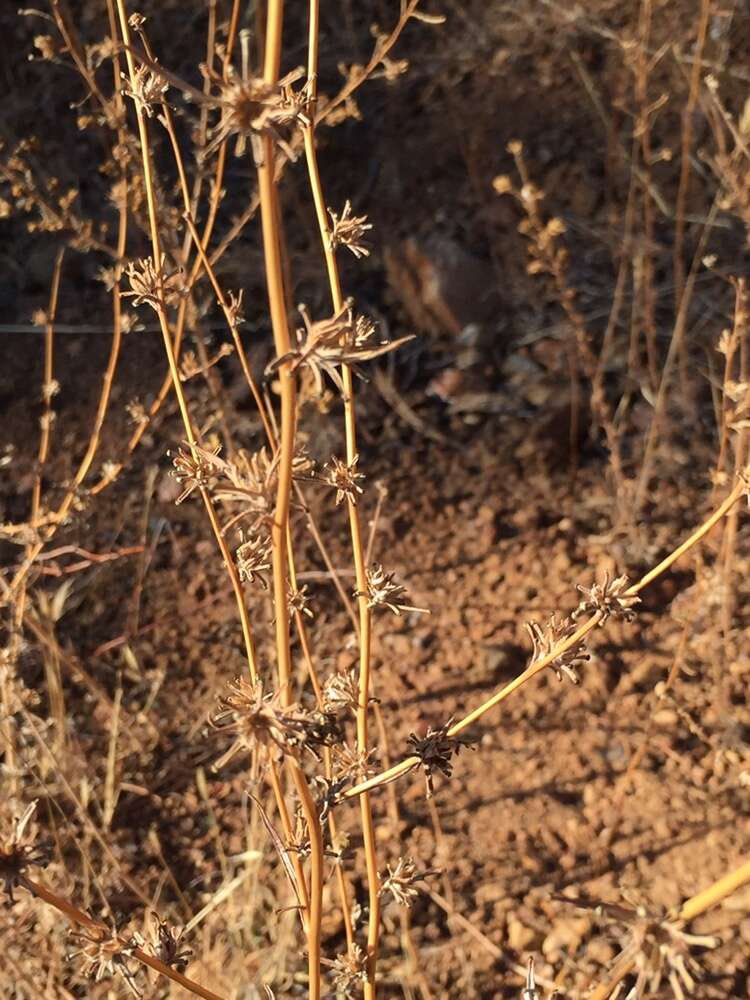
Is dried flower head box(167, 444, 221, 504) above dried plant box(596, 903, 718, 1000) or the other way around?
above

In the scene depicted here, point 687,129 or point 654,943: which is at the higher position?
point 687,129

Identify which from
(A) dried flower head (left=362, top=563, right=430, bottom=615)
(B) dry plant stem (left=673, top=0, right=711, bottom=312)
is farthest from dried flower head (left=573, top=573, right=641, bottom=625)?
(B) dry plant stem (left=673, top=0, right=711, bottom=312)

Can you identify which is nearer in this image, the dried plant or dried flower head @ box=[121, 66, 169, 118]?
the dried plant

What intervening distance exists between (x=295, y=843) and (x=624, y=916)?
1.22ft

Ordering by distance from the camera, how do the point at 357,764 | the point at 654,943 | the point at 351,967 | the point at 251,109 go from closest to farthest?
the point at 251,109
the point at 654,943
the point at 357,764
the point at 351,967

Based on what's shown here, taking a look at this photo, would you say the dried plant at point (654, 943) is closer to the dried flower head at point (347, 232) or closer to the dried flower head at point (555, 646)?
the dried flower head at point (555, 646)

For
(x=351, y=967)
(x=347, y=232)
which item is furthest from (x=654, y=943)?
(x=347, y=232)

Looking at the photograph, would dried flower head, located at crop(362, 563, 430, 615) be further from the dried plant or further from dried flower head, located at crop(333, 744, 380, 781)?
the dried plant

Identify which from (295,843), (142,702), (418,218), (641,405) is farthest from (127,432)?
(295,843)

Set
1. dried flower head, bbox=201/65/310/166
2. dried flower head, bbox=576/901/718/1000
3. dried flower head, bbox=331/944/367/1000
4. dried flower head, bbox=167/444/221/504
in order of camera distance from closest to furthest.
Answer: dried flower head, bbox=201/65/310/166 → dried flower head, bbox=576/901/718/1000 → dried flower head, bbox=167/444/221/504 → dried flower head, bbox=331/944/367/1000

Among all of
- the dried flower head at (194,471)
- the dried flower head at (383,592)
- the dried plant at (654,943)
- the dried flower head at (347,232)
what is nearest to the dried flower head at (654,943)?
the dried plant at (654,943)

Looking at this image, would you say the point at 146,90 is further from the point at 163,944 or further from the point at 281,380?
the point at 163,944

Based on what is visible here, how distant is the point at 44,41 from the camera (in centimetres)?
154

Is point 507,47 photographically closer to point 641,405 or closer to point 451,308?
point 451,308
